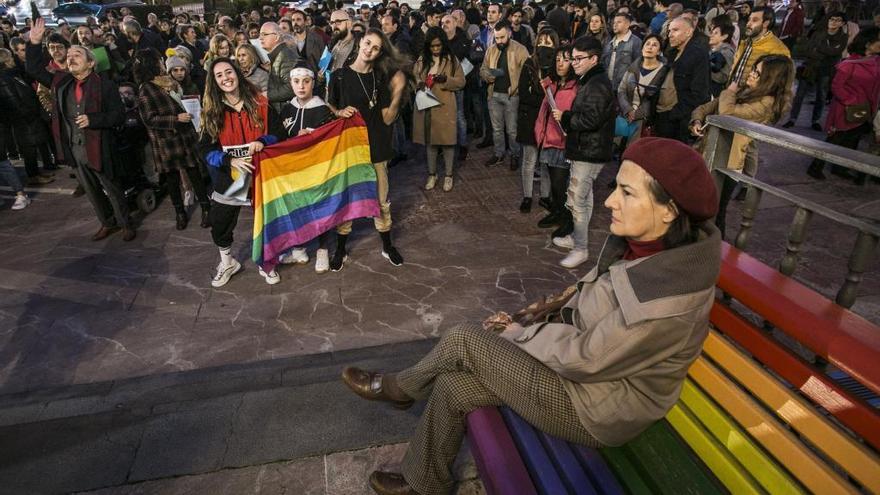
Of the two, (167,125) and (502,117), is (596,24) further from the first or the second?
(167,125)

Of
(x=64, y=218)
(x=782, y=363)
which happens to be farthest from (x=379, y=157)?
(x=64, y=218)

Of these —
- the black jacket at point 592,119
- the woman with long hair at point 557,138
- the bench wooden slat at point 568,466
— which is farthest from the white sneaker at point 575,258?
the bench wooden slat at point 568,466

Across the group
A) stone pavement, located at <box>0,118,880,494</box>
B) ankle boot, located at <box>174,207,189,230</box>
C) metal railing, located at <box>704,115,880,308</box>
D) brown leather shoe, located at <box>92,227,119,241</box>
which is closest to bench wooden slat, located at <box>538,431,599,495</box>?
stone pavement, located at <box>0,118,880,494</box>

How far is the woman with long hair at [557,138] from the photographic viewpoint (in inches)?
206

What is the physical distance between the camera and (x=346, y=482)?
2648mm

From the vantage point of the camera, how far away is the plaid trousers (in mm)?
2094

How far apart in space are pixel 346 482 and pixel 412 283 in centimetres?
245

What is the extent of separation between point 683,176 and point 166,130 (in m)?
5.52

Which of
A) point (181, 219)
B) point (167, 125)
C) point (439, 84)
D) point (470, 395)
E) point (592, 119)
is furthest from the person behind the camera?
point (439, 84)

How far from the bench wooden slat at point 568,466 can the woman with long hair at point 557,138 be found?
373 centimetres

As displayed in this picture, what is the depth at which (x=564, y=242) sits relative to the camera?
18.3 feet

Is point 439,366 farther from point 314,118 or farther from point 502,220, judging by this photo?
point 502,220

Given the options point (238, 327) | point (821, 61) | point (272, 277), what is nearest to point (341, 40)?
point (272, 277)

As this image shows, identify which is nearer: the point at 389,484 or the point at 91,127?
the point at 389,484
